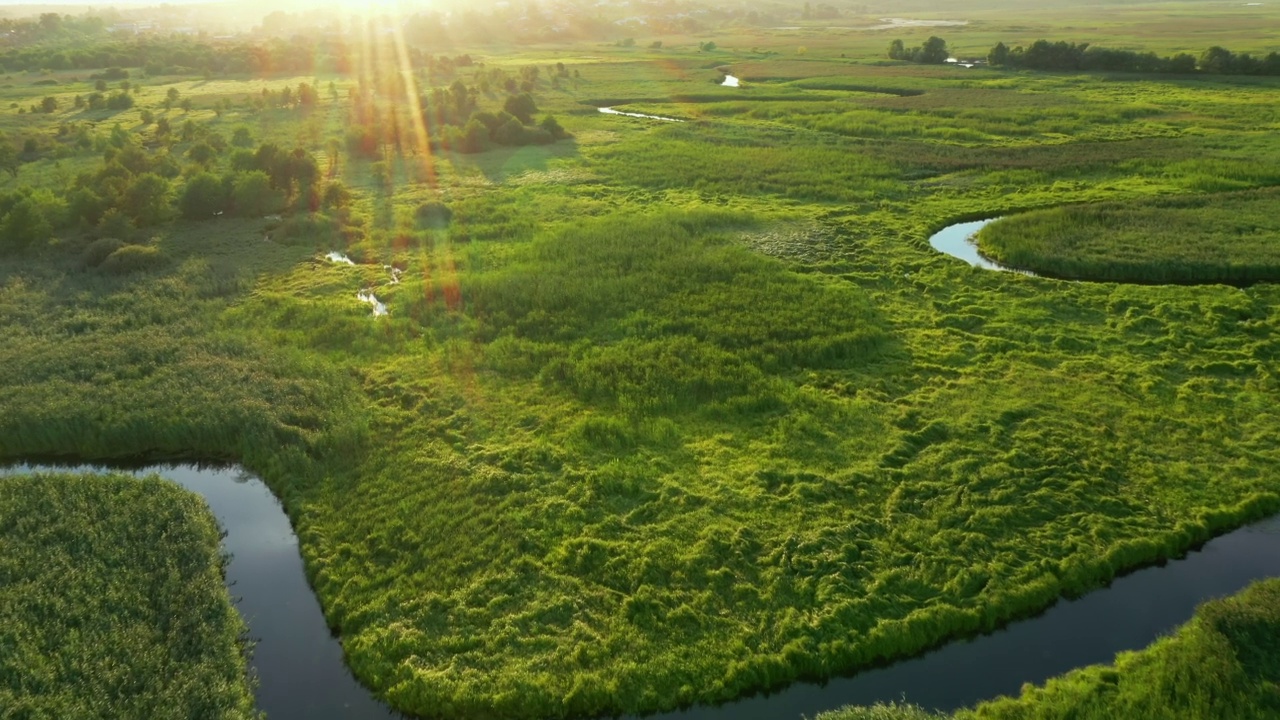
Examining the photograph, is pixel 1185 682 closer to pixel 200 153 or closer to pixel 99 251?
pixel 99 251

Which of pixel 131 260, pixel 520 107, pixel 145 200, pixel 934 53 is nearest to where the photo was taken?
pixel 131 260

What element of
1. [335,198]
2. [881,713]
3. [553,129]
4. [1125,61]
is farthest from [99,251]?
[1125,61]

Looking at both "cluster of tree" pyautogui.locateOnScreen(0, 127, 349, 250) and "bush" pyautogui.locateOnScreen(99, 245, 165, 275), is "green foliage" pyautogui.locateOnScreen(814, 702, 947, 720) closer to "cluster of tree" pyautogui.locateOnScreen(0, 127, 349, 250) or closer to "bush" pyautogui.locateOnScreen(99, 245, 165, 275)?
"bush" pyautogui.locateOnScreen(99, 245, 165, 275)

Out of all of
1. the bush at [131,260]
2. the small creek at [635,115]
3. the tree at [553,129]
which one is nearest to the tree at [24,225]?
the bush at [131,260]

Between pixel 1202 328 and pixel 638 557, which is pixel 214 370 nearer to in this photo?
pixel 638 557

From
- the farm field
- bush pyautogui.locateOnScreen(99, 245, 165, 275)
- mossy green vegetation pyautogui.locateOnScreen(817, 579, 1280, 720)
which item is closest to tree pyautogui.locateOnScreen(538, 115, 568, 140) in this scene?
the farm field

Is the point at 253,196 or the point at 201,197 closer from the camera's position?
the point at 201,197
